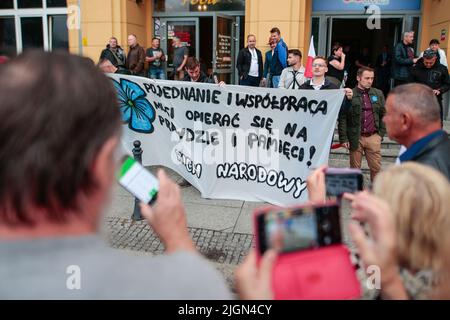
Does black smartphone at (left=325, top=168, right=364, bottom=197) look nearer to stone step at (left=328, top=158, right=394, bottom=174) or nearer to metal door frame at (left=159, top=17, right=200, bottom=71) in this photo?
stone step at (left=328, top=158, right=394, bottom=174)

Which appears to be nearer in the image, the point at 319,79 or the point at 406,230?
the point at 406,230

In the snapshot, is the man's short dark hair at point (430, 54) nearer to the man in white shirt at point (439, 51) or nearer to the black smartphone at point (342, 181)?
the man in white shirt at point (439, 51)

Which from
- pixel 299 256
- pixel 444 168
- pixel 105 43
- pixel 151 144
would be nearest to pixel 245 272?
pixel 299 256

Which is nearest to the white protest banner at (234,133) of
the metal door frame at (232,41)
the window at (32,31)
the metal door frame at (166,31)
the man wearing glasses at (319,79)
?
the man wearing glasses at (319,79)

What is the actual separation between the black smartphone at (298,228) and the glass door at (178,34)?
1116 cm

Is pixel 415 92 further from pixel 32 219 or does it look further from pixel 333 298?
pixel 32 219

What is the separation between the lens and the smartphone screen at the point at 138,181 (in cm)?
150

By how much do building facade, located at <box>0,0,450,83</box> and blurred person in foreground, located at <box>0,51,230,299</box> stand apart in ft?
31.8

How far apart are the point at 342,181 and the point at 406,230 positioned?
1.50ft

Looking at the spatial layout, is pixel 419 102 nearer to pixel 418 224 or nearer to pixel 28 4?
pixel 418 224

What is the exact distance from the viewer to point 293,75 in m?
7.28

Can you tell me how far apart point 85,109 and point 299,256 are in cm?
74

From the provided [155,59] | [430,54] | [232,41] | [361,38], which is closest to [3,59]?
[430,54]

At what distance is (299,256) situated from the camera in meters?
1.29
